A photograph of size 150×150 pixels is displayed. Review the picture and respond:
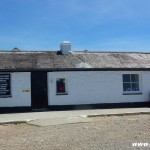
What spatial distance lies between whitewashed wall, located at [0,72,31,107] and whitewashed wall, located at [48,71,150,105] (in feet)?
4.27

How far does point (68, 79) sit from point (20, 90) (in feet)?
9.66

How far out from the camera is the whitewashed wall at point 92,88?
72.0 ft

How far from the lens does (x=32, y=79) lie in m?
21.7

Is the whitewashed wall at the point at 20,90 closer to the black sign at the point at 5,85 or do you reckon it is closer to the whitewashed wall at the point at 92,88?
the black sign at the point at 5,85

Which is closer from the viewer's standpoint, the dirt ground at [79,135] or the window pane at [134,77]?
the dirt ground at [79,135]

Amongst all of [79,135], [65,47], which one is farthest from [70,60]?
[79,135]

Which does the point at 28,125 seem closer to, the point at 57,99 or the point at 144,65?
the point at 57,99

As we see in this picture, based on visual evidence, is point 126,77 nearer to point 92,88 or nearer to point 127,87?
point 127,87

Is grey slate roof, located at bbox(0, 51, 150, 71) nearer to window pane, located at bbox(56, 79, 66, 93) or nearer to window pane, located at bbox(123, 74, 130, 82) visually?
window pane, located at bbox(123, 74, 130, 82)

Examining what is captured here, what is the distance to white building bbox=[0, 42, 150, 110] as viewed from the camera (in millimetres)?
21297

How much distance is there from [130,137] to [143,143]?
1112 millimetres

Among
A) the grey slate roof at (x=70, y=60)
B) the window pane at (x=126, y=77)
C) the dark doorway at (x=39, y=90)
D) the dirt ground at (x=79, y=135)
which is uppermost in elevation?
the grey slate roof at (x=70, y=60)

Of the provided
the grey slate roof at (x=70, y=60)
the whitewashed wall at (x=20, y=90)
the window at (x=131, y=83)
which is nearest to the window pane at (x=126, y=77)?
the window at (x=131, y=83)

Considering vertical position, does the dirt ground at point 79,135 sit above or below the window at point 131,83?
below
